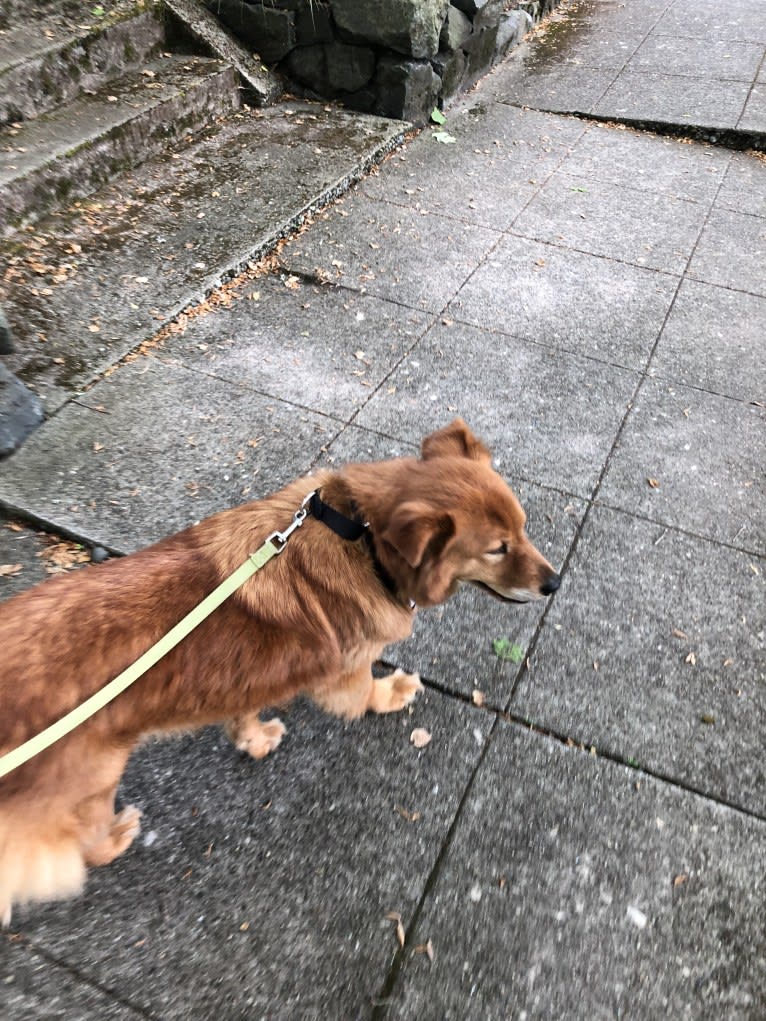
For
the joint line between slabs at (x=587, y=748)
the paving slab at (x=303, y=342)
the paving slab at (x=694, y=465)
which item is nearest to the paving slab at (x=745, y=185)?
the paving slab at (x=694, y=465)

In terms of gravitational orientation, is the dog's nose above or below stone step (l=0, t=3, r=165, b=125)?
below

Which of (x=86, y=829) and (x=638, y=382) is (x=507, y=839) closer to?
(x=86, y=829)

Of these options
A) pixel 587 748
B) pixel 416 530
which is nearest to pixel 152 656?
pixel 416 530

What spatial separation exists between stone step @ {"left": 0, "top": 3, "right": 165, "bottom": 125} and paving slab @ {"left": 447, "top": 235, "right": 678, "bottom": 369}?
3813 mm

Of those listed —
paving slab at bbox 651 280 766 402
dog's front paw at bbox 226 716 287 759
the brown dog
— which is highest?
the brown dog

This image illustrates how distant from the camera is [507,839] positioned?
2.61 meters

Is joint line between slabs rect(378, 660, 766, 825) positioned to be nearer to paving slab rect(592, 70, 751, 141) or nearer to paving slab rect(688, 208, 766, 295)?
paving slab rect(688, 208, 766, 295)

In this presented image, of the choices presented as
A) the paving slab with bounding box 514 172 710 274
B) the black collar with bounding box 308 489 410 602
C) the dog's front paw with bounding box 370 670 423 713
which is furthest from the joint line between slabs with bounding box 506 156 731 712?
the black collar with bounding box 308 489 410 602

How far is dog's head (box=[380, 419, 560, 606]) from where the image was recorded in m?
2.15

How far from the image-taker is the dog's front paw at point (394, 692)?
2.86m

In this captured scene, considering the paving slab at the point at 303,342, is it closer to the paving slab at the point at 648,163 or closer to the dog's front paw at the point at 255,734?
the dog's front paw at the point at 255,734

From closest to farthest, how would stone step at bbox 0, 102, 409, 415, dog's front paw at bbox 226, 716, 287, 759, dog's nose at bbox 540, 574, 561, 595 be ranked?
dog's nose at bbox 540, 574, 561, 595 → dog's front paw at bbox 226, 716, 287, 759 → stone step at bbox 0, 102, 409, 415

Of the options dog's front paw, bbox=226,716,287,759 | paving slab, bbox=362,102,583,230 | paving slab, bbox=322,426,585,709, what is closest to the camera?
dog's front paw, bbox=226,716,287,759

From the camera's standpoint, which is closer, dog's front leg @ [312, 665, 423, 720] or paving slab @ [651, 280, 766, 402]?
dog's front leg @ [312, 665, 423, 720]
